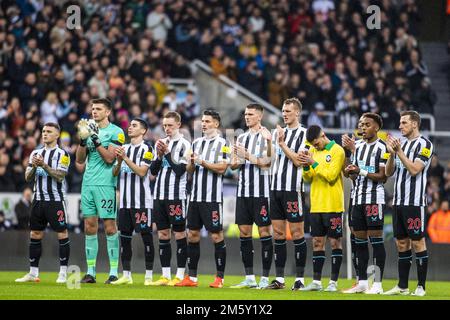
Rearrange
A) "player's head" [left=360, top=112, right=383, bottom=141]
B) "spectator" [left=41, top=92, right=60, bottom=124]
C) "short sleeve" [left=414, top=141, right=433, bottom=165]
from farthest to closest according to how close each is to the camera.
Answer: "spectator" [left=41, top=92, right=60, bottom=124]
"player's head" [left=360, top=112, right=383, bottom=141]
"short sleeve" [left=414, top=141, right=433, bottom=165]

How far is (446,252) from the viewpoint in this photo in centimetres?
1895

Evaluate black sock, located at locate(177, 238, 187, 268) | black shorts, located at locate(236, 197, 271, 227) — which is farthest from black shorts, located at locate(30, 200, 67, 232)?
black shorts, located at locate(236, 197, 271, 227)

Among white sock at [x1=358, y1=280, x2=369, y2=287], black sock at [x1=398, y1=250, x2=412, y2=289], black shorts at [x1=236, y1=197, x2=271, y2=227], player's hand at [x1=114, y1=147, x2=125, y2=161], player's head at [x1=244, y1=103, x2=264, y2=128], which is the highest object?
player's head at [x1=244, y1=103, x2=264, y2=128]

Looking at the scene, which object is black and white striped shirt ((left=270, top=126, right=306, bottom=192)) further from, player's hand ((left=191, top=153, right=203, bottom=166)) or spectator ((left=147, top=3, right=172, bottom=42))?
spectator ((left=147, top=3, right=172, bottom=42))

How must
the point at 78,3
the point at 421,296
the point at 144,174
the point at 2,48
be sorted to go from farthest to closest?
1. the point at 78,3
2. the point at 2,48
3. the point at 144,174
4. the point at 421,296

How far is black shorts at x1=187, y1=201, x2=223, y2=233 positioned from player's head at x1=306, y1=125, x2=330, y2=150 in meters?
1.51

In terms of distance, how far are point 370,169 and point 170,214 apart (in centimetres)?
283

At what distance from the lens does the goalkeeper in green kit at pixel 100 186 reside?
14.9m

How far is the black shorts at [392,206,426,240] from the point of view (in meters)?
13.5

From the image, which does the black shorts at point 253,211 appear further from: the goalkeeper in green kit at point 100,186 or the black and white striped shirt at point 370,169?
the goalkeeper in green kit at point 100,186

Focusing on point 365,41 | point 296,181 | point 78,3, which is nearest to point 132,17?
point 78,3

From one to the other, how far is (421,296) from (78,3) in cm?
1352

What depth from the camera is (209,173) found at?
579 inches

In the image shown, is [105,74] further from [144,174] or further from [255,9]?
[144,174]
